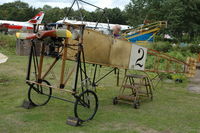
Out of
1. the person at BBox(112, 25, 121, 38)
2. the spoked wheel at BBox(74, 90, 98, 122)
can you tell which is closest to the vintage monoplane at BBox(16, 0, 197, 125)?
the spoked wheel at BBox(74, 90, 98, 122)

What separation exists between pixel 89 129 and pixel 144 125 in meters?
1.35

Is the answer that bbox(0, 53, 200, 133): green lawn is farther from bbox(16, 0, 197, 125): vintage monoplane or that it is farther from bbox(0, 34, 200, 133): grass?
bbox(16, 0, 197, 125): vintage monoplane

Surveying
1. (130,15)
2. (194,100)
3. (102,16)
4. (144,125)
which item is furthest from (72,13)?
(130,15)

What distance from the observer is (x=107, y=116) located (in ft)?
20.4

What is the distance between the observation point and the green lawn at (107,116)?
206 inches

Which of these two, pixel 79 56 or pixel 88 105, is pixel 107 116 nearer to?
pixel 88 105

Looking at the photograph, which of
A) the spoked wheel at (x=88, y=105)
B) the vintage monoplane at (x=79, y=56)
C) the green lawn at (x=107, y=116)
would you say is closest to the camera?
the green lawn at (x=107, y=116)

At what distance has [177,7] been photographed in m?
33.0

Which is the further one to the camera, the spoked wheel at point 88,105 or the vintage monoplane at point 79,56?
the spoked wheel at point 88,105

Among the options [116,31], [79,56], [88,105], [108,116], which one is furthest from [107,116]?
[116,31]

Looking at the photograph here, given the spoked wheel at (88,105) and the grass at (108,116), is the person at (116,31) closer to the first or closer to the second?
the grass at (108,116)

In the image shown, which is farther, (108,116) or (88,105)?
(108,116)

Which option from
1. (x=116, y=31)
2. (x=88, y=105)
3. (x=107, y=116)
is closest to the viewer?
(x=88, y=105)

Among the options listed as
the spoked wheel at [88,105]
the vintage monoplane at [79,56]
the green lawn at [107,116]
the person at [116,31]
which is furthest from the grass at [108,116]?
the person at [116,31]
